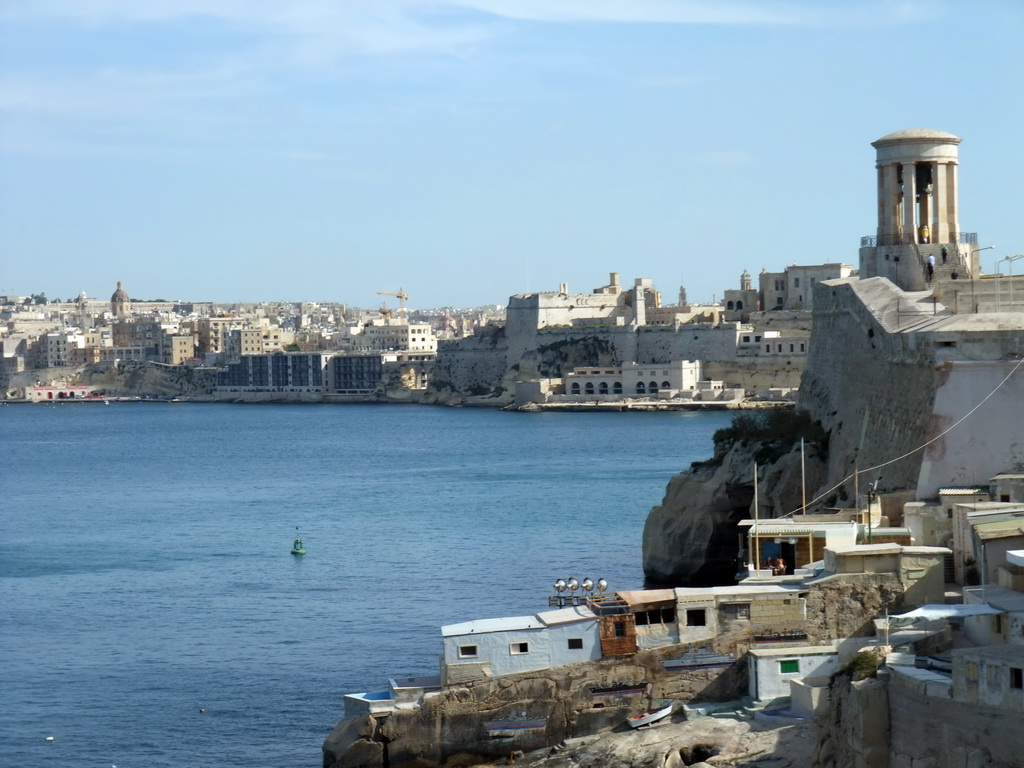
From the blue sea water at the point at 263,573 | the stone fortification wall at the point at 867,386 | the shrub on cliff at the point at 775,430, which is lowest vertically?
the blue sea water at the point at 263,573

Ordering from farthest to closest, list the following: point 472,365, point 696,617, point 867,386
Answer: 1. point 472,365
2. point 867,386
3. point 696,617

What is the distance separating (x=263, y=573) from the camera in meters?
25.3

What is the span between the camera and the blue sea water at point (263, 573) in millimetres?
15711

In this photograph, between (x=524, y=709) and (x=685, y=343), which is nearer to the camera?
(x=524, y=709)

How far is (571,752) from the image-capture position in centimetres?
1161

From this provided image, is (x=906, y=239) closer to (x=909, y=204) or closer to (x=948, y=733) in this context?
(x=909, y=204)

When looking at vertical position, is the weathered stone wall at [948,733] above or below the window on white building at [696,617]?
below

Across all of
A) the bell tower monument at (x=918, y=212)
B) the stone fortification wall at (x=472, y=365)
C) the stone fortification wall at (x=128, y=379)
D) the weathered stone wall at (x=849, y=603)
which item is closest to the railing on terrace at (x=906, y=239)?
the bell tower monument at (x=918, y=212)

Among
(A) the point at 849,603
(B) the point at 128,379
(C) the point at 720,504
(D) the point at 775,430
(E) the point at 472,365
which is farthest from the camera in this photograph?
(B) the point at 128,379

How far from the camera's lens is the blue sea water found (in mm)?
15711

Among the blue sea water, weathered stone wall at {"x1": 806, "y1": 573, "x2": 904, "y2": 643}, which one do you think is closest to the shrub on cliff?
the blue sea water

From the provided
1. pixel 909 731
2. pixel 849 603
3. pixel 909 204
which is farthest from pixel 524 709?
pixel 909 204

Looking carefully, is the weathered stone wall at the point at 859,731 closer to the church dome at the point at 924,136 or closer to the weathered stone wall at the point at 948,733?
the weathered stone wall at the point at 948,733

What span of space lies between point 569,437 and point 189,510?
81.7ft
